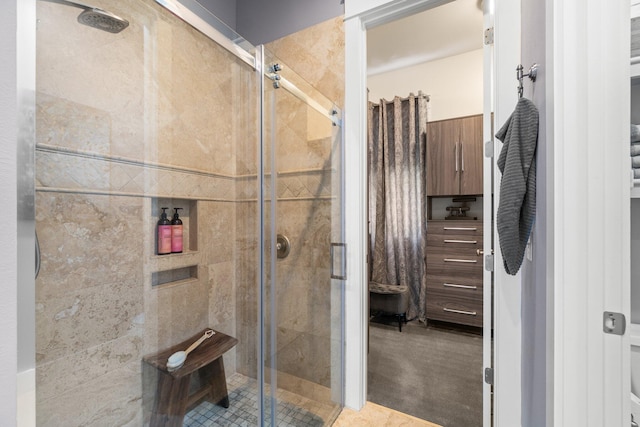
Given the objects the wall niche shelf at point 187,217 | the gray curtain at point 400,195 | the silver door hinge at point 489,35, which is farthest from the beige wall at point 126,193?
the gray curtain at point 400,195

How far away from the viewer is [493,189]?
51.6 inches

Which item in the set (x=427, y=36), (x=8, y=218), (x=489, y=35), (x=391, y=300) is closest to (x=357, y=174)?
(x=489, y=35)

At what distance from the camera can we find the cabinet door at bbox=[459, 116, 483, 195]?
279 cm

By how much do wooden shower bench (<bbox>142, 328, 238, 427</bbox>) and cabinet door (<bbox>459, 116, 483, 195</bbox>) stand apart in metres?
2.55

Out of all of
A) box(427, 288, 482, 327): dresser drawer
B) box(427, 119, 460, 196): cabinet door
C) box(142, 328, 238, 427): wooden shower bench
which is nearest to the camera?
box(142, 328, 238, 427): wooden shower bench

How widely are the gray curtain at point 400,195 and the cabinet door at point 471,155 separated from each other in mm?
420

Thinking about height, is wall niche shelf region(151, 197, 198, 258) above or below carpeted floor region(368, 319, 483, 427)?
above

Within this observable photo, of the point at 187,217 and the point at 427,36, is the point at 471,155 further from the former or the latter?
the point at 187,217

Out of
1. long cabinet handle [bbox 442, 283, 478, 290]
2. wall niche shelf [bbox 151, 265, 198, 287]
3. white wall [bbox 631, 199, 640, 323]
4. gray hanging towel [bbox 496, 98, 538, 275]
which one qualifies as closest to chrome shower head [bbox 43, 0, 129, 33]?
wall niche shelf [bbox 151, 265, 198, 287]

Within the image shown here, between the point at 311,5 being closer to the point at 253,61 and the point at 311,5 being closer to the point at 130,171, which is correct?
the point at 253,61

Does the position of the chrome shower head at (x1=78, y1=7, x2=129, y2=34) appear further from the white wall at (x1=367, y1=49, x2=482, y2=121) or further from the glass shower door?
the white wall at (x1=367, y1=49, x2=482, y2=121)

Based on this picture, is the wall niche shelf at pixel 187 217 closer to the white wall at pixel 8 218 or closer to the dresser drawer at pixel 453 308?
the white wall at pixel 8 218

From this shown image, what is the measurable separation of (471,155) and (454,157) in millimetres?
154

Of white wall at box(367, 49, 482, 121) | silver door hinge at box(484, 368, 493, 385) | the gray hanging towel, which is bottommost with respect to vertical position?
silver door hinge at box(484, 368, 493, 385)
